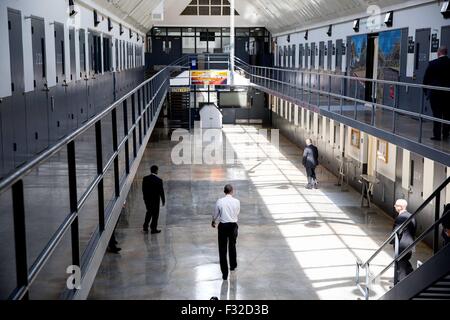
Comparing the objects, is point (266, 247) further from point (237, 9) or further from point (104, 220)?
point (237, 9)

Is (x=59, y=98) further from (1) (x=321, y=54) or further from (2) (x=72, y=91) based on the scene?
(1) (x=321, y=54)

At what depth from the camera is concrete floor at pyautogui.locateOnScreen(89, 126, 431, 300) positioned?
38.2 feet

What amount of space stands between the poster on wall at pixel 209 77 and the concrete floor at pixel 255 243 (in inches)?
406

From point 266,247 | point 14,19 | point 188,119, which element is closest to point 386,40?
point 266,247

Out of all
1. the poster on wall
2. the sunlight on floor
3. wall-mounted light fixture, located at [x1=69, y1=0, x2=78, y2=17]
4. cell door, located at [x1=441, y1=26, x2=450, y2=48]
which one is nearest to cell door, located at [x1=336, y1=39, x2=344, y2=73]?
the sunlight on floor

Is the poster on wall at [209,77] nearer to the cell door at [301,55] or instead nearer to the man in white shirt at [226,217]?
the cell door at [301,55]

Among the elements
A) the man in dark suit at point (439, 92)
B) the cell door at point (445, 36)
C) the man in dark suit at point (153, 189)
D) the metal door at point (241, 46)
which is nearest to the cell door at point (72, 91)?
the man in dark suit at point (153, 189)

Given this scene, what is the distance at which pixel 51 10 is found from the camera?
1412 cm

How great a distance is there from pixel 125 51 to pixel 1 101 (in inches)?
862

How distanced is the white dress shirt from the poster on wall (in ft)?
75.3

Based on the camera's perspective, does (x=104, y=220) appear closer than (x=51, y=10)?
Yes

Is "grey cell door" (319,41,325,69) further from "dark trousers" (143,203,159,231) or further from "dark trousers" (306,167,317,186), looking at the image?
"dark trousers" (143,203,159,231)

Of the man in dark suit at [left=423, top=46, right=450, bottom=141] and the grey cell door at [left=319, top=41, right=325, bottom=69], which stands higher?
the grey cell door at [left=319, top=41, right=325, bottom=69]

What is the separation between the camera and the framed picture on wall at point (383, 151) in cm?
1803
